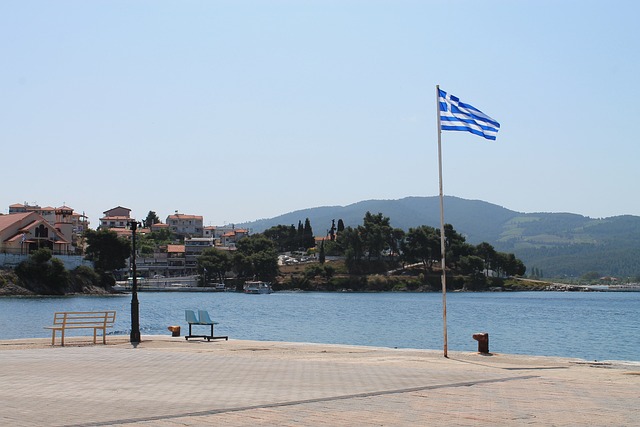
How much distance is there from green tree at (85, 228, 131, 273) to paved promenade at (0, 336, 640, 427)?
12959 centimetres

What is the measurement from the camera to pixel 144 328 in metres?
60.2

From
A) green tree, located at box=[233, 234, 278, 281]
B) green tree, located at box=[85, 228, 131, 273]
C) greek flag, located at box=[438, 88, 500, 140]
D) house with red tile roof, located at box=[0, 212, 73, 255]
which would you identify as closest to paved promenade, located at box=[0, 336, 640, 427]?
greek flag, located at box=[438, 88, 500, 140]

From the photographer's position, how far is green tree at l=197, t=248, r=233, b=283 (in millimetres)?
189000

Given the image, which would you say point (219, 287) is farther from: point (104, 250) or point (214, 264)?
point (104, 250)

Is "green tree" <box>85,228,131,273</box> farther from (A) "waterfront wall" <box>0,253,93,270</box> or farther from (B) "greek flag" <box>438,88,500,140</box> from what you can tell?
(B) "greek flag" <box>438,88,500,140</box>

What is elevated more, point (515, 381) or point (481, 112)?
point (481, 112)

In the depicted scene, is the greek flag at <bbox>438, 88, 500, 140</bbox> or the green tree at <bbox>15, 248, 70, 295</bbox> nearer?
the greek flag at <bbox>438, 88, 500, 140</bbox>

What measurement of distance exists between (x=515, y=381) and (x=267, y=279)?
178 m

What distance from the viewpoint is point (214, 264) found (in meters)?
189

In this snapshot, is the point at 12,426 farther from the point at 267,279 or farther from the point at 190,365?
the point at 267,279

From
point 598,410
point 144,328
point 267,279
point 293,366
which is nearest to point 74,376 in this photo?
point 293,366

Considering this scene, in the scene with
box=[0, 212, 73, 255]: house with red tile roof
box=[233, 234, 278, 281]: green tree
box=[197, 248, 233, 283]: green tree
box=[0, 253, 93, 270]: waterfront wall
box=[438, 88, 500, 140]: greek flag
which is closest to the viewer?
box=[438, 88, 500, 140]: greek flag

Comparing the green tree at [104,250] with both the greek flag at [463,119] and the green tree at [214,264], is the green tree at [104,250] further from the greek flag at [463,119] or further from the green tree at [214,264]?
the greek flag at [463,119]

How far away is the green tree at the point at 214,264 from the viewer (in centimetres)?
18900
